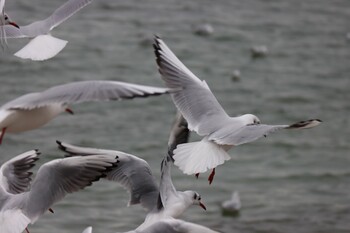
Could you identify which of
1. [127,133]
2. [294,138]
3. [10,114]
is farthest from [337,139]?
[10,114]

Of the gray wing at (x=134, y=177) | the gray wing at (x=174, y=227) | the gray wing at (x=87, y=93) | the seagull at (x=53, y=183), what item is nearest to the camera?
the gray wing at (x=174, y=227)

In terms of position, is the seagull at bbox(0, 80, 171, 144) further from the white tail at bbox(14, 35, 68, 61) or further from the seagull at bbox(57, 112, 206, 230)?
the white tail at bbox(14, 35, 68, 61)

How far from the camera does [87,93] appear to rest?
488cm

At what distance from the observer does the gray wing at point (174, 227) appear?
443cm

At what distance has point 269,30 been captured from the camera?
11891 mm

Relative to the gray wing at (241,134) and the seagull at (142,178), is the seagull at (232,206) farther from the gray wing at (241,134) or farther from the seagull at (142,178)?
the gray wing at (241,134)

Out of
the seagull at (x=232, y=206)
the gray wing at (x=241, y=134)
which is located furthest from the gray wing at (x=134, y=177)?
the seagull at (x=232, y=206)

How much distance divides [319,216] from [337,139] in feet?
5.42

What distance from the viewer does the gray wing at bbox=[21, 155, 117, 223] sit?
16.5ft

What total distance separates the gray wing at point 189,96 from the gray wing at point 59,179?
1.77 ft

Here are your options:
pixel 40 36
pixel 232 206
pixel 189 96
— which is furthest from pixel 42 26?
pixel 232 206

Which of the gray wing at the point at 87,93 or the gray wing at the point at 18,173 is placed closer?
the gray wing at the point at 87,93

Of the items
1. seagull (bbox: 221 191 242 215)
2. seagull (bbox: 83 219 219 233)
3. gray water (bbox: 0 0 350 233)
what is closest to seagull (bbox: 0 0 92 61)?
seagull (bbox: 83 219 219 233)

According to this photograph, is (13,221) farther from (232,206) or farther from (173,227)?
(232,206)
